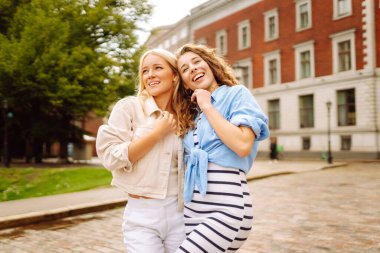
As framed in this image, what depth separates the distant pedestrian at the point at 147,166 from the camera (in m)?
2.15

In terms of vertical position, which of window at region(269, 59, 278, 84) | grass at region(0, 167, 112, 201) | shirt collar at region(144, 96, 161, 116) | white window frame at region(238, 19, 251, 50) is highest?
white window frame at region(238, 19, 251, 50)

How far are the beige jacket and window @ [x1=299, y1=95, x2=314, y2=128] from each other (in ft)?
90.4

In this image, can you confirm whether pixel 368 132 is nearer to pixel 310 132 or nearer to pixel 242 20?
pixel 310 132

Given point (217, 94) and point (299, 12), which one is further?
point (299, 12)

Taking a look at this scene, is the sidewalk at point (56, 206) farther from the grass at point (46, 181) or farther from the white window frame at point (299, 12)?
the white window frame at point (299, 12)

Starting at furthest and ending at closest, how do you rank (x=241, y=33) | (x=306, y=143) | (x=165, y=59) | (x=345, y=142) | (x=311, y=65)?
(x=241, y=33)
(x=306, y=143)
(x=311, y=65)
(x=345, y=142)
(x=165, y=59)

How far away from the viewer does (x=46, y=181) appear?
44.7ft

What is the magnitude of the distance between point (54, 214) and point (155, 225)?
6116mm

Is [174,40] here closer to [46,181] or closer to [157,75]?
[46,181]

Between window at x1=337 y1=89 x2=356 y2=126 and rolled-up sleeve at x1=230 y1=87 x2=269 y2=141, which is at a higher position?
window at x1=337 y1=89 x2=356 y2=126

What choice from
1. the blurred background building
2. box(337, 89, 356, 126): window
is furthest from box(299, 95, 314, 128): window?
box(337, 89, 356, 126): window

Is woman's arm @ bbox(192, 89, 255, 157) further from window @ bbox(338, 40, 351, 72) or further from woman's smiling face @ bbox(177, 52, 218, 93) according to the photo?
window @ bbox(338, 40, 351, 72)

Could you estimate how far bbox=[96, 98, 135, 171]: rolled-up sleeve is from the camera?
6.97 feet

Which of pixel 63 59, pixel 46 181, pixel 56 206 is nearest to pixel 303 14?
pixel 63 59
